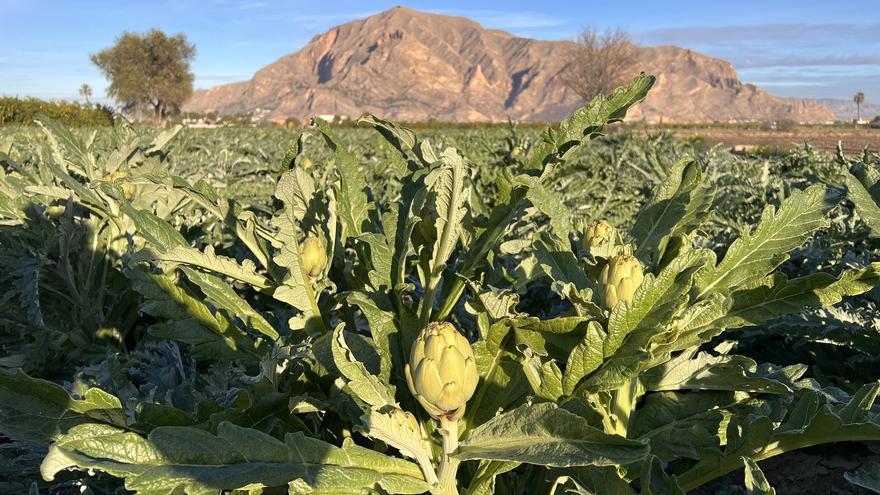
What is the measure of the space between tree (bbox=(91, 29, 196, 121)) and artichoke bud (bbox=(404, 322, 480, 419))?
5970cm

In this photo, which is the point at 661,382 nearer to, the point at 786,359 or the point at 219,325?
the point at 219,325

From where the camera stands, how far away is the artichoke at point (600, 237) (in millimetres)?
1350

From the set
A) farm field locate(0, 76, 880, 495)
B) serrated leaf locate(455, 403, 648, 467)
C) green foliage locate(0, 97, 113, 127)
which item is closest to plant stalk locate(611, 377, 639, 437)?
farm field locate(0, 76, 880, 495)

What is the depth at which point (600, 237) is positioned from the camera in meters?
1.42

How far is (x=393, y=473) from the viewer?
3.78 ft

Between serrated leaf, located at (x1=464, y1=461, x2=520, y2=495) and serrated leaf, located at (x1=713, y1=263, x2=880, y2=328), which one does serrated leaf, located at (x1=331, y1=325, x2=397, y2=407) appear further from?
serrated leaf, located at (x1=713, y1=263, x2=880, y2=328)

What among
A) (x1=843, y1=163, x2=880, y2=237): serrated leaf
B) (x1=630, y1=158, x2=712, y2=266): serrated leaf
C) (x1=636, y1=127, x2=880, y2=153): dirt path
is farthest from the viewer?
(x1=636, y1=127, x2=880, y2=153): dirt path

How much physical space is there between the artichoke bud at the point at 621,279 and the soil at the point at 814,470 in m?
0.86

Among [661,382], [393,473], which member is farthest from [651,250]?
[393,473]

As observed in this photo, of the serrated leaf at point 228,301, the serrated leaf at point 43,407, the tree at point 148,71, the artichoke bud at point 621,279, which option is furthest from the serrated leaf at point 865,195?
the tree at point 148,71

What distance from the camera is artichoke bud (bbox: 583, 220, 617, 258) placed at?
4.35ft

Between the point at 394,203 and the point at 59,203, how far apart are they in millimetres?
1860

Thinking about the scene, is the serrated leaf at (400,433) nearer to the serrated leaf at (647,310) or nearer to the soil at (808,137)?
the serrated leaf at (647,310)

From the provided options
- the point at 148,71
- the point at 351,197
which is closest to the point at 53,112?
the point at 351,197
